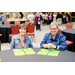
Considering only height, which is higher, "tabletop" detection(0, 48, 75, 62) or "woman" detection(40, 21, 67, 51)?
"woman" detection(40, 21, 67, 51)

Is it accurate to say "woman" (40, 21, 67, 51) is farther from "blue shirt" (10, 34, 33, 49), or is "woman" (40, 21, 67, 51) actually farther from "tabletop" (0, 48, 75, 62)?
"tabletop" (0, 48, 75, 62)

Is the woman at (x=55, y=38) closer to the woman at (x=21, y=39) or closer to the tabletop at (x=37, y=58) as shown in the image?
the woman at (x=21, y=39)

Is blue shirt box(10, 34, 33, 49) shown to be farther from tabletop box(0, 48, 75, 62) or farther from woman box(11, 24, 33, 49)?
tabletop box(0, 48, 75, 62)

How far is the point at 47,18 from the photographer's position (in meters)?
16.2

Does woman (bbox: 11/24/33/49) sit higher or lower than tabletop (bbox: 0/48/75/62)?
higher

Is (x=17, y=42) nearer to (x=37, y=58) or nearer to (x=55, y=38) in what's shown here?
(x=55, y=38)

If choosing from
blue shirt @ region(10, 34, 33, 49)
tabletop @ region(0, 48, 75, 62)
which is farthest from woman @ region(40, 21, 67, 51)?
tabletop @ region(0, 48, 75, 62)

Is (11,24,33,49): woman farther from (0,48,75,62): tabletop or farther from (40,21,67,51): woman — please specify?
(0,48,75,62): tabletop

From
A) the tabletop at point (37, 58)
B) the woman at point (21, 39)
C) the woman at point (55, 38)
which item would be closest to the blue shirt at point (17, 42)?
the woman at point (21, 39)

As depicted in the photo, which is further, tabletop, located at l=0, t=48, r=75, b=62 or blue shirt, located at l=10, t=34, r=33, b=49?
blue shirt, located at l=10, t=34, r=33, b=49
